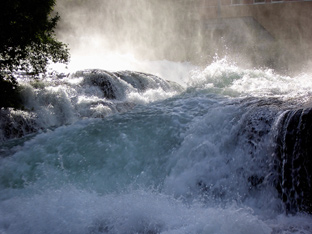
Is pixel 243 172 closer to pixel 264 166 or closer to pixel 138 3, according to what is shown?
pixel 264 166

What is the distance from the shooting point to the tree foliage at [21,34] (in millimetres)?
6344

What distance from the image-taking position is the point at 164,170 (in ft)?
16.3


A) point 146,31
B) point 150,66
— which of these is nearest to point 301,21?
point 150,66

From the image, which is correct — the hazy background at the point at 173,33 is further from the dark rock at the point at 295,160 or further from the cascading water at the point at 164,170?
the dark rock at the point at 295,160

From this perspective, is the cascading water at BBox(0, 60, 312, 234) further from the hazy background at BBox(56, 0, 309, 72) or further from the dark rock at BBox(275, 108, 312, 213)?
the hazy background at BBox(56, 0, 309, 72)

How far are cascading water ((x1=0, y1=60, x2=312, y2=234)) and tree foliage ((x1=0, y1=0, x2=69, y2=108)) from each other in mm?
1181

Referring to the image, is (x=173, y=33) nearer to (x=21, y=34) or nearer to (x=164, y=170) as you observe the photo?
(x=21, y=34)

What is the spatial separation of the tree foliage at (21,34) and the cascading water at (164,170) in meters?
1.18

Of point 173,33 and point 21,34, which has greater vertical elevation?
point 173,33

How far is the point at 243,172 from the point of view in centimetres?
436

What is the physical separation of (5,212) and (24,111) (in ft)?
13.4

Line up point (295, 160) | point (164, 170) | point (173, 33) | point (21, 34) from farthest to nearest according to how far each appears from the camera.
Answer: point (173, 33) < point (21, 34) < point (164, 170) < point (295, 160)

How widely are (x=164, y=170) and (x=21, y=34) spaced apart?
500 centimetres

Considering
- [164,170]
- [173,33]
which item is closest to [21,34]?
[164,170]
